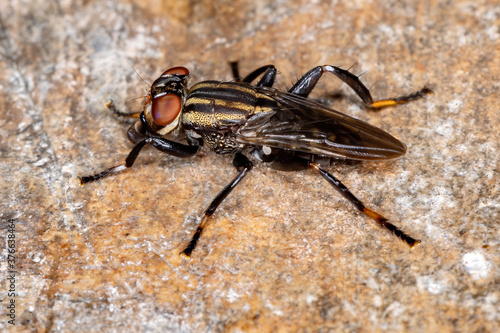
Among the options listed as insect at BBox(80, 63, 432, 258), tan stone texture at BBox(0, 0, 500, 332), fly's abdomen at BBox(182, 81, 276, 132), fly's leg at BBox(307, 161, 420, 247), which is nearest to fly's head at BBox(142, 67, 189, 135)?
insect at BBox(80, 63, 432, 258)

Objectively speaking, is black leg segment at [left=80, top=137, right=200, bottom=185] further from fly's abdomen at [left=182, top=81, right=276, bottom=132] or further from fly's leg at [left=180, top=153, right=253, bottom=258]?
fly's leg at [left=180, top=153, right=253, bottom=258]

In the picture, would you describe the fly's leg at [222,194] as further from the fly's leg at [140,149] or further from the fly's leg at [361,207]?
the fly's leg at [361,207]

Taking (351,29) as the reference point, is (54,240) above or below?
below

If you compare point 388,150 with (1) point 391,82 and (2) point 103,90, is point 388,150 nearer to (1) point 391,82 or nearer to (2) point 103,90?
(1) point 391,82

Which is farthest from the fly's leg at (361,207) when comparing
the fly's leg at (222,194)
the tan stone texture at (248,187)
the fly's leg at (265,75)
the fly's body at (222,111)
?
the fly's leg at (265,75)

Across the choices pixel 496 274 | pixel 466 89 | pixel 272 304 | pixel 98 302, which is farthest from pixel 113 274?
pixel 466 89

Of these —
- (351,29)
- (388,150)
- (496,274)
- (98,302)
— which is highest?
(351,29)

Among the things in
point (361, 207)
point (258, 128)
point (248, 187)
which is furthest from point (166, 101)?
point (361, 207)

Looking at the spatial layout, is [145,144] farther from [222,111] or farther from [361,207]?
[361,207]
